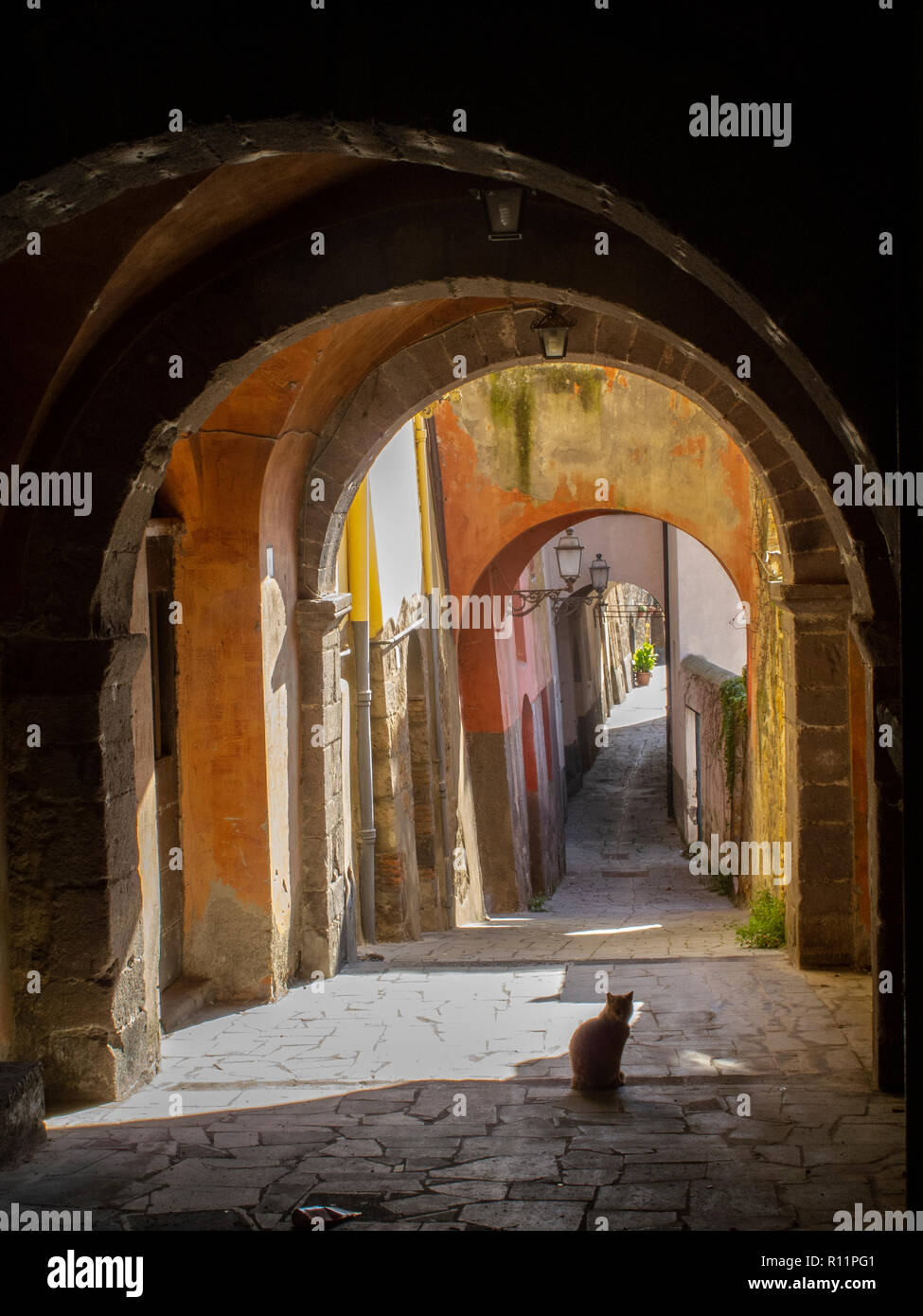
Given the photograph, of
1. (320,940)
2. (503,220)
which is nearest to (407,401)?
(503,220)

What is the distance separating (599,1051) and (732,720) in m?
7.21

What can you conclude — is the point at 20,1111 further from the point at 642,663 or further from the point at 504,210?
the point at 642,663

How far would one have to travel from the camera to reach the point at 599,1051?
16.1ft

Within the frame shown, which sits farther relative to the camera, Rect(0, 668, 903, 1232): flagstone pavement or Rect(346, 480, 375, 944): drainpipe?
Rect(346, 480, 375, 944): drainpipe

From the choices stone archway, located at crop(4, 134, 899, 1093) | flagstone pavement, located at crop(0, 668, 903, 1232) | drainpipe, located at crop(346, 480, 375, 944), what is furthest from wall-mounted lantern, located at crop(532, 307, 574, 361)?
flagstone pavement, located at crop(0, 668, 903, 1232)

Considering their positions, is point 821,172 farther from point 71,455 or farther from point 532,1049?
point 532,1049

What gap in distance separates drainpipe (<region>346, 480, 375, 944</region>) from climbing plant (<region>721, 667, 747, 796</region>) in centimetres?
417

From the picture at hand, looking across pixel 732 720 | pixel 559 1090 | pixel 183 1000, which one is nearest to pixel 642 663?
pixel 732 720

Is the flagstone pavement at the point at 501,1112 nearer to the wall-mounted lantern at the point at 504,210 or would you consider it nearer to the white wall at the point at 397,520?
the white wall at the point at 397,520

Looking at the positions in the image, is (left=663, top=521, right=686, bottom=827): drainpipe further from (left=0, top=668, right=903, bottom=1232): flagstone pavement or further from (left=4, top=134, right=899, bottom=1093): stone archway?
(left=4, top=134, right=899, bottom=1093): stone archway

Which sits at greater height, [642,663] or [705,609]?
[705,609]

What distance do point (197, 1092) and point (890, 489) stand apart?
3.78m

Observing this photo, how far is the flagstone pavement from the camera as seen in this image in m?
3.86
